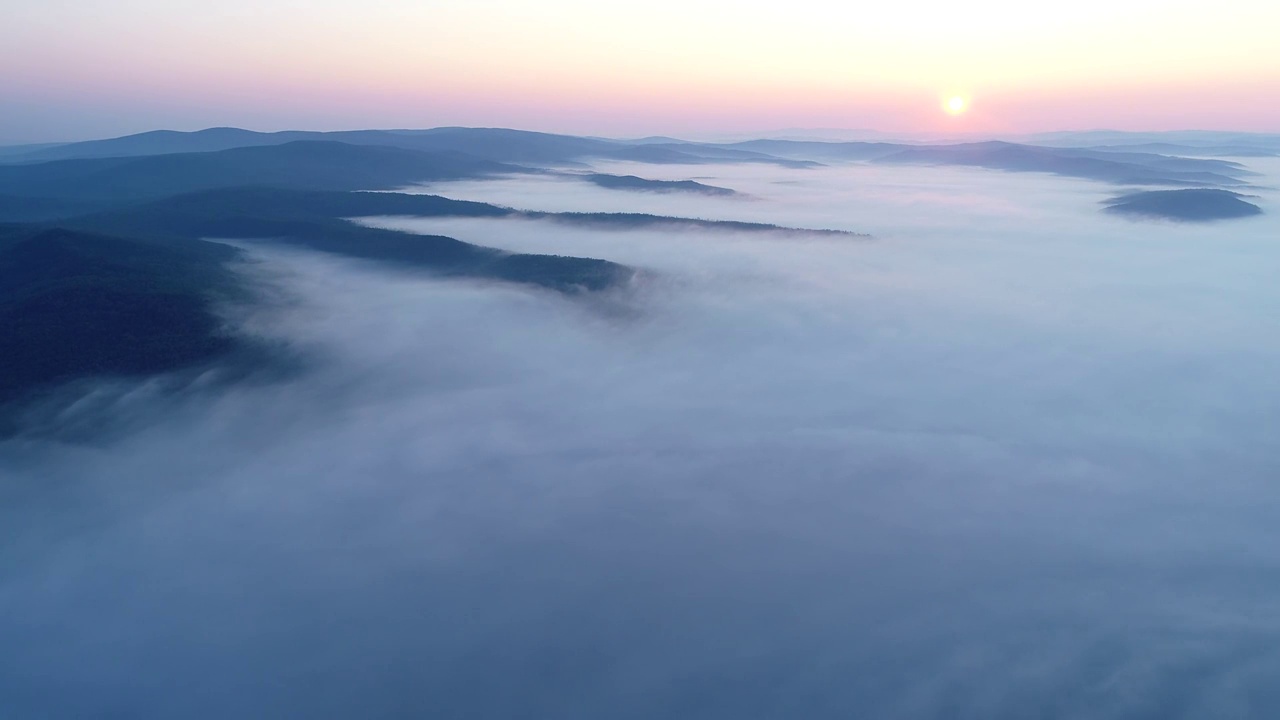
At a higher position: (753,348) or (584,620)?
(753,348)

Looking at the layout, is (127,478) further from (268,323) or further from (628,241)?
(628,241)

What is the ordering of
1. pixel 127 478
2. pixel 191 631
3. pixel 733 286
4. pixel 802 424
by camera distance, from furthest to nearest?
pixel 733 286
pixel 802 424
pixel 127 478
pixel 191 631

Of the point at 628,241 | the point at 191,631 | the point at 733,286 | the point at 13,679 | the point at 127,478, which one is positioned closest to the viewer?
the point at 13,679

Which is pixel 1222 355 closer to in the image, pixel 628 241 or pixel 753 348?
pixel 753 348

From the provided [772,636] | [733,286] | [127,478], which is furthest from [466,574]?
[733,286]

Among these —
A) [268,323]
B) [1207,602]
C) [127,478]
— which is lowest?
[1207,602]

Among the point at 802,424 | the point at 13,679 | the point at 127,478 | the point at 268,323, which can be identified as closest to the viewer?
the point at 13,679

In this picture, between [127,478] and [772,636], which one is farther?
[127,478]

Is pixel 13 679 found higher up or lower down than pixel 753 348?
lower down

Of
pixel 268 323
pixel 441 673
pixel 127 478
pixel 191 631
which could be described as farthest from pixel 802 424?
pixel 268 323
